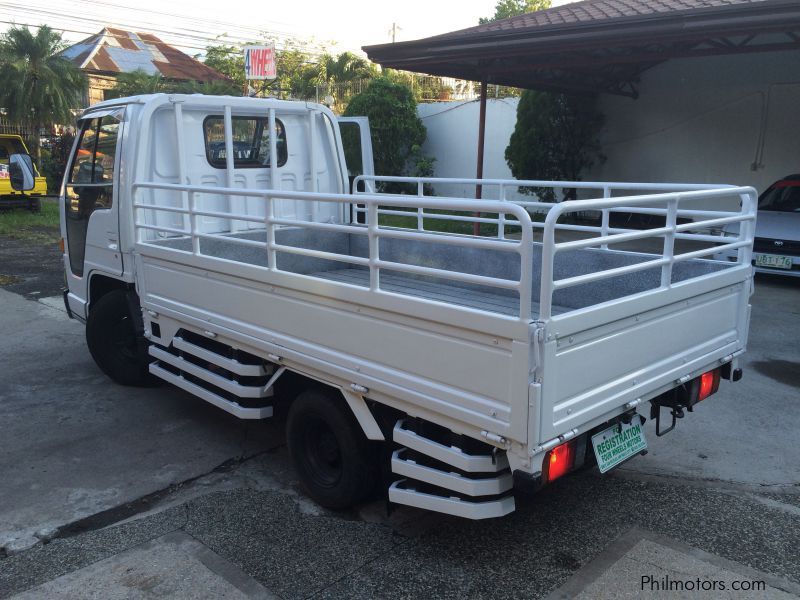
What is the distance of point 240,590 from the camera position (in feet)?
9.95

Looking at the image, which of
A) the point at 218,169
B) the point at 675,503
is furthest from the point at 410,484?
the point at 218,169

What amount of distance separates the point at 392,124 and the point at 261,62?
329 inches

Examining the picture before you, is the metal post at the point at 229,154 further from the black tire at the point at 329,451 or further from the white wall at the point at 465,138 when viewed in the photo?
the white wall at the point at 465,138

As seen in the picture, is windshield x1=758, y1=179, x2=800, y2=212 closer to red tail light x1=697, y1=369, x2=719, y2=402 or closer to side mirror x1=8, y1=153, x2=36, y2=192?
red tail light x1=697, y1=369, x2=719, y2=402

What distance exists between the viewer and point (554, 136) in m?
14.6

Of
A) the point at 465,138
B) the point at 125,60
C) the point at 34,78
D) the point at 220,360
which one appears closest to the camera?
the point at 220,360

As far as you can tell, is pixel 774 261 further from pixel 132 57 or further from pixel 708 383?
pixel 132 57

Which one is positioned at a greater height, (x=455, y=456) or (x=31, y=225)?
(x=455, y=456)

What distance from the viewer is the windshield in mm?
10108

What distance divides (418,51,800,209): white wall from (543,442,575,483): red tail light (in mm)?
11678

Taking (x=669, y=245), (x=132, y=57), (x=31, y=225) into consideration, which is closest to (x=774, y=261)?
(x=669, y=245)

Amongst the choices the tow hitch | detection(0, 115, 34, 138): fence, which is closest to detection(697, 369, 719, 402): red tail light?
the tow hitch

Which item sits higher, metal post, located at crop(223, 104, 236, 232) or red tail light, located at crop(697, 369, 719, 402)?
metal post, located at crop(223, 104, 236, 232)

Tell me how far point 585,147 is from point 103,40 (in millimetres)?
30034
